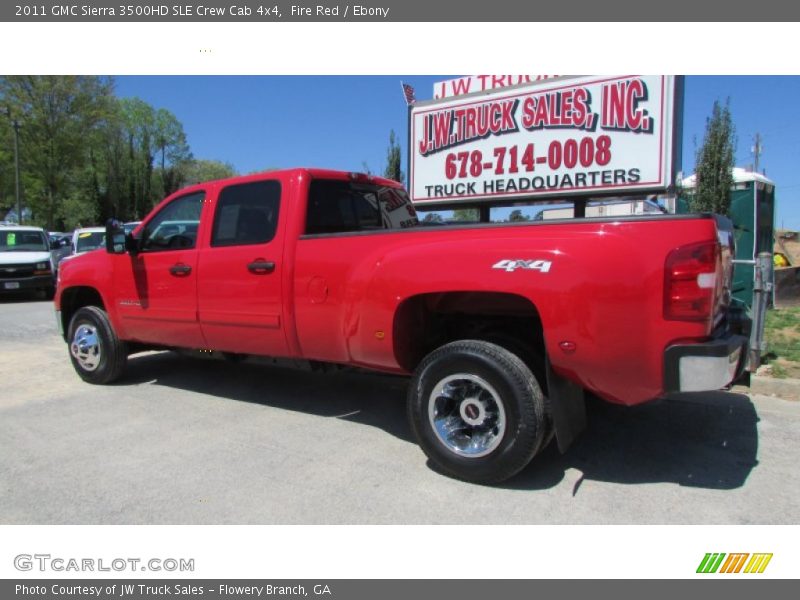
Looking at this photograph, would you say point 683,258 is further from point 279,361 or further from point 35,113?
point 35,113

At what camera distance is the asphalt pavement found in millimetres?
Answer: 3260

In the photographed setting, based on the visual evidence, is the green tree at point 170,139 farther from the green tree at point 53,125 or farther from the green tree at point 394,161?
the green tree at point 394,161

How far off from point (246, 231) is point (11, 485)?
7.62 feet

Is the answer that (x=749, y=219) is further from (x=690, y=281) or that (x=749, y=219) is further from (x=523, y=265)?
(x=523, y=265)

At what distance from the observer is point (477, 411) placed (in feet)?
11.7

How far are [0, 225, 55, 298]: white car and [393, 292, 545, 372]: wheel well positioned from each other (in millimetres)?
14152

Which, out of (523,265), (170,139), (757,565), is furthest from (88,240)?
(170,139)

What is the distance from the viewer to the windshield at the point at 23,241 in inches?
607

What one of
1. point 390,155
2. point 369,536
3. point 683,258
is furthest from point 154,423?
point 390,155

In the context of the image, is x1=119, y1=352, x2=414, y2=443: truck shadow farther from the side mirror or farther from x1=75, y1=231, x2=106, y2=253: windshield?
x1=75, y1=231, x2=106, y2=253: windshield

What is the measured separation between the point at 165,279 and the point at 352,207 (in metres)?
1.81

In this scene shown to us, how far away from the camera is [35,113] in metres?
35.1

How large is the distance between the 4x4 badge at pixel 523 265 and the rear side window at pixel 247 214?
76.8 inches

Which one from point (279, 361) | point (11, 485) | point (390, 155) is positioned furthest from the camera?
point (390, 155)
